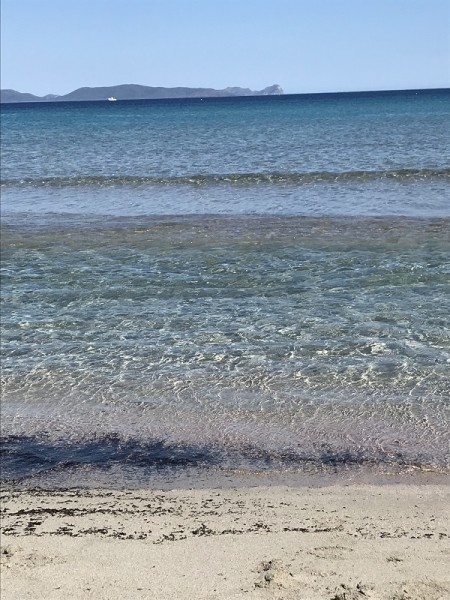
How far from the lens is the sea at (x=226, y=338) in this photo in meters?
7.13

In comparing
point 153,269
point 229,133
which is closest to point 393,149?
point 229,133

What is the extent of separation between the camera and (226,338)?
990cm

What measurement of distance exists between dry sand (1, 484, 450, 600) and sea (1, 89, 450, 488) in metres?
0.39

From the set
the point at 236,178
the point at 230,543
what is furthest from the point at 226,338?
the point at 236,178

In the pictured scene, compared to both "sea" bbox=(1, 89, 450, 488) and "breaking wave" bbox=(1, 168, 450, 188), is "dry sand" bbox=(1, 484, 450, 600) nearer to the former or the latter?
"sea" bbox=(1, 89, 450, 488)

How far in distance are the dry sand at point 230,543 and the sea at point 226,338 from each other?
0.39 meters

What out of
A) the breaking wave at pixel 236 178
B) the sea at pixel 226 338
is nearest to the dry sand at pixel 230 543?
→ the sea at pixel 226 338

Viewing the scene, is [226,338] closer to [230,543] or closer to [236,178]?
[230,543]

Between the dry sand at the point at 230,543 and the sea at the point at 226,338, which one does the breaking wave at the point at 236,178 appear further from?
the dry sand at the point at 230,543

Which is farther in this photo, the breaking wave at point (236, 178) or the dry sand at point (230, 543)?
the breaking wave at point (236, 178)

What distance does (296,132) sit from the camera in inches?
1847

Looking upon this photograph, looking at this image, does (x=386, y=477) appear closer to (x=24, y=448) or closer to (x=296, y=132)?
(x=24, y=448)

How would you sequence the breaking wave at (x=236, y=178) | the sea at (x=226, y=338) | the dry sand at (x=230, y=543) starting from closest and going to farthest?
the dry sand at (x=230, y=543) < the sea at (x=226, y=338) < the breaking wave at (x=236, y=178)

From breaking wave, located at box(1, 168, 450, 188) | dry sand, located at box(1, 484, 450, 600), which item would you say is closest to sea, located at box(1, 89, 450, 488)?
dry sand, located at box(1, 484, 450, 600)
